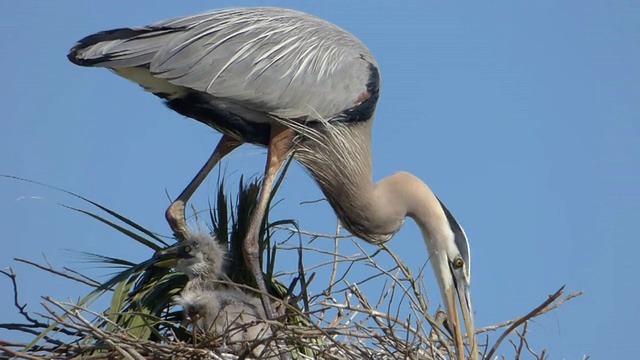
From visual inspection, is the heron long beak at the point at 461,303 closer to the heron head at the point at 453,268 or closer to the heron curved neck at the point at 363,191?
the heron head at the point at 453,268

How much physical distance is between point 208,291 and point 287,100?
4.55 feet

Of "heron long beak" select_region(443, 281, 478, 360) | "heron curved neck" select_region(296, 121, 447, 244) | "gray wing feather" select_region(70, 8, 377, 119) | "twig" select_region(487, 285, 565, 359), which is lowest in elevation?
"twig" select_region(487, 285, 565, 359)

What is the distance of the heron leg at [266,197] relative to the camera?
7136 mm

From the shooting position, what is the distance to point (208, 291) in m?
6.89

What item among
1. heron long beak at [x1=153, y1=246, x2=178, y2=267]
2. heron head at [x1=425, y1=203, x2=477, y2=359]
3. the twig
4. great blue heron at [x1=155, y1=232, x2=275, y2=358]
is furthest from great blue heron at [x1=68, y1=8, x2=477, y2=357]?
the twig

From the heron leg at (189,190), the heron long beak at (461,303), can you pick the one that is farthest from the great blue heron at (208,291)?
the heron long beak at (461,303)

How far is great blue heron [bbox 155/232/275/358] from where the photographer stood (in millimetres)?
6723

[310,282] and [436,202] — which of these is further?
[436,202]

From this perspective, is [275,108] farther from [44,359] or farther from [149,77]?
[44,359]

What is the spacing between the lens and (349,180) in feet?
26.0

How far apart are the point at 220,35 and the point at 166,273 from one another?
1.53 m

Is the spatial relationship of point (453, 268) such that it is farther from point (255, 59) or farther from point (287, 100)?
point (255, 59)

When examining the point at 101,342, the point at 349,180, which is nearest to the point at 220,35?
the point at 349,180

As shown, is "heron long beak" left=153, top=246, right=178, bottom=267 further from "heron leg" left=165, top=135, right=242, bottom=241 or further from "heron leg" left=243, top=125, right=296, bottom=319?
"heron leg" left=243, top=125, right=296, bottom=319
